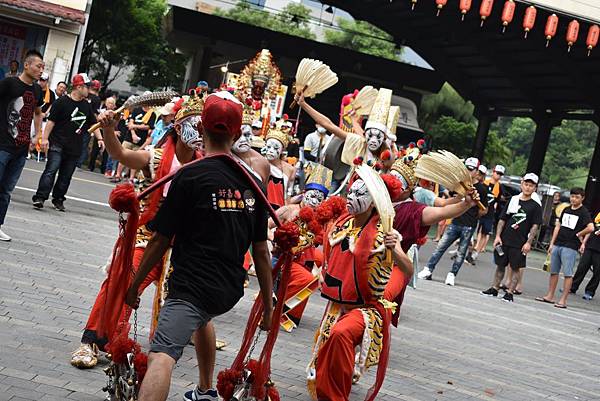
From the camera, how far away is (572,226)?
15258 millimetres

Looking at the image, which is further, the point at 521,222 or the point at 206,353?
the point at 521,222

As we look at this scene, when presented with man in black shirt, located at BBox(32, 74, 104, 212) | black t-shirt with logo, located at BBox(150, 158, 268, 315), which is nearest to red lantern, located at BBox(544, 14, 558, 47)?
man in black shirt, located at BBox(32, 74, 104, 212)

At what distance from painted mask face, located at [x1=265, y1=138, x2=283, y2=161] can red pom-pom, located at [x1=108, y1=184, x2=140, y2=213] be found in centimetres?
591

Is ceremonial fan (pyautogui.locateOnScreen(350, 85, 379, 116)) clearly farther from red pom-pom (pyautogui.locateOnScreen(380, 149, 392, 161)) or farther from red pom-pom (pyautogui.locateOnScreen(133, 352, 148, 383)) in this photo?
red pom-pom (pyautogui.locateOnScreen(133, 352, 148, 383))

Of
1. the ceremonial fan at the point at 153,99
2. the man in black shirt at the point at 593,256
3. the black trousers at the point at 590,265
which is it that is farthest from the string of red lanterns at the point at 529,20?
the ceremonial fan at the point at 153,99

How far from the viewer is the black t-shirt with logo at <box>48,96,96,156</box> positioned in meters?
12.8

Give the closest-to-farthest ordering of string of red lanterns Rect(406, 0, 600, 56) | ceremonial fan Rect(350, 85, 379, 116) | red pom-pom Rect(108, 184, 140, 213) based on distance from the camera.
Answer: red pom-pom Rect(108, 184, 140, 213)
ceremonial fan Rect(350, 85, 379, 116)
string of red lanterns Rect(406, 0, 600, 56)

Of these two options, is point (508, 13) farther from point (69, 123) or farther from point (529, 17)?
point (69, 123)

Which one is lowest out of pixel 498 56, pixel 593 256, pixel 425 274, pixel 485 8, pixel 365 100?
pixel 425 274

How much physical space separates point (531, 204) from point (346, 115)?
448 cm

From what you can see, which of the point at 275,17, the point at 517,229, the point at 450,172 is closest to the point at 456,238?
the point at 517,229

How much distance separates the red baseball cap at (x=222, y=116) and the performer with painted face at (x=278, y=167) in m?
5.18

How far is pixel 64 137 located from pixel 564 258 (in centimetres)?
807

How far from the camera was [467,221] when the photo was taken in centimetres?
1554
